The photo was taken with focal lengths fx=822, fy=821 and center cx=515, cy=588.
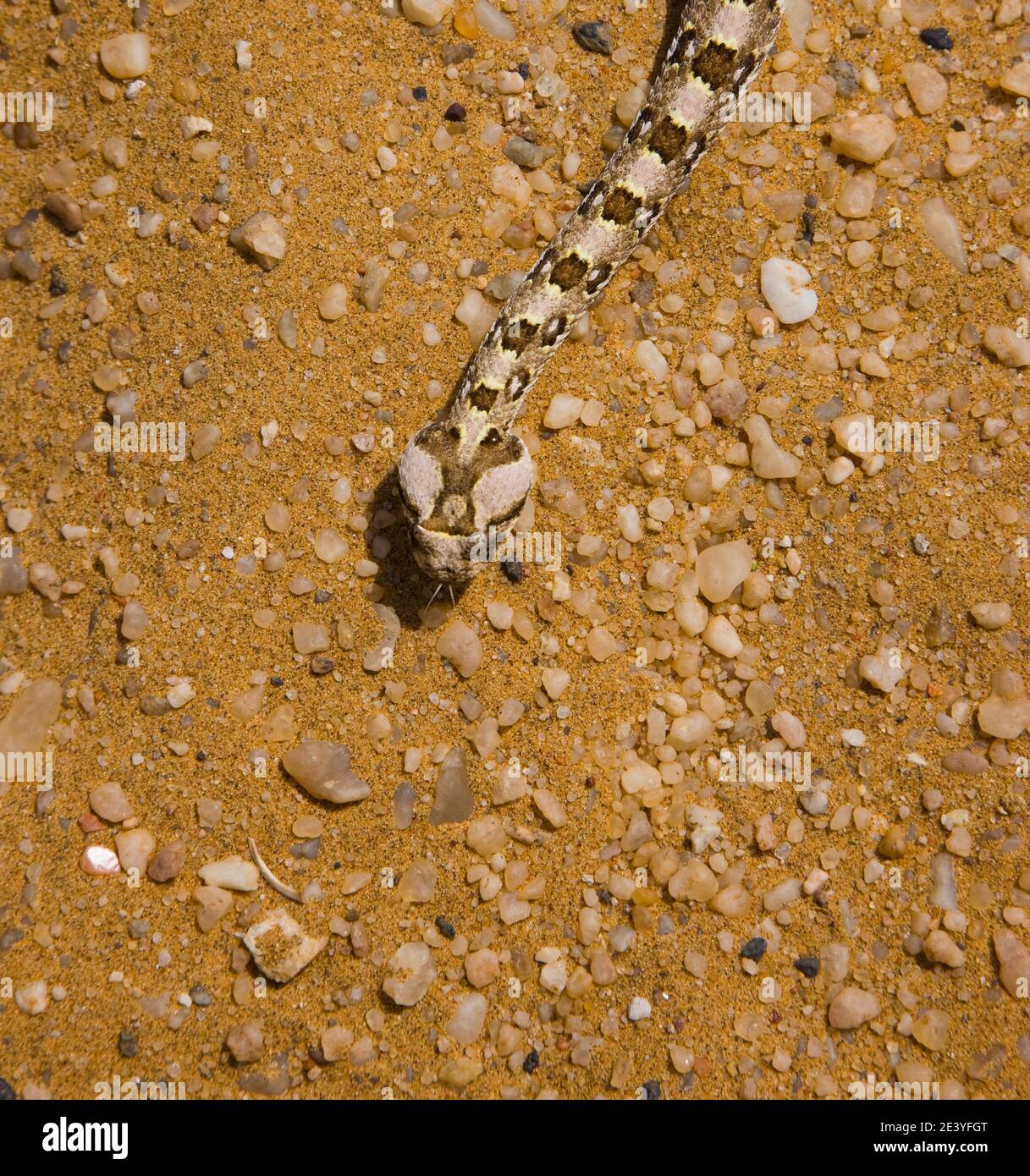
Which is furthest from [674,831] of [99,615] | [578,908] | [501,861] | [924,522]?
[99,615]

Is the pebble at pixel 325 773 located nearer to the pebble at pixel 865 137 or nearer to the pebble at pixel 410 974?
the pebble at pixel 410 974

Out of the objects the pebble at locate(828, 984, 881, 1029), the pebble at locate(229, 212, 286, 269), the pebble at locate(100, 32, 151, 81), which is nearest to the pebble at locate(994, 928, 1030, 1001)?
the pebble at locate(828, 984, 881, 1029)

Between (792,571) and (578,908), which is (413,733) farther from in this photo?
(792,571)

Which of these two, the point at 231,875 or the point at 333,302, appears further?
the point at 333,302

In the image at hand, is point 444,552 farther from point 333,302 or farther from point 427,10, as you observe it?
point 427,10

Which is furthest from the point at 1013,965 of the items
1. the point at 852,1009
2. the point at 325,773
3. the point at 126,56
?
the point at 126,56

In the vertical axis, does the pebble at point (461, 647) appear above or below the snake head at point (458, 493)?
below

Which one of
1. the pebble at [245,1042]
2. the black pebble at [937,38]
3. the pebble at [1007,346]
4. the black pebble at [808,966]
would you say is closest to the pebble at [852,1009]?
the black pebble at [808,966]
